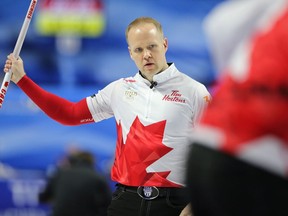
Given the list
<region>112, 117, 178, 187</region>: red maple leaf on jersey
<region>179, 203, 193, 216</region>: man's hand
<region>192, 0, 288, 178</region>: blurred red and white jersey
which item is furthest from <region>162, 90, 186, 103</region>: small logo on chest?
<region>192, 0, 288, 178</region>: blurred red and white jersey

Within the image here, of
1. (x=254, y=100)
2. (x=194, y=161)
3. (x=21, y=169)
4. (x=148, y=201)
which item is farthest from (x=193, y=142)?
(x=21, y=169)

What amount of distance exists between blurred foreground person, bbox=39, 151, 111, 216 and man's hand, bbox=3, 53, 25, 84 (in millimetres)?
2599

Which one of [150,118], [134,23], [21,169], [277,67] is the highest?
[134,23]

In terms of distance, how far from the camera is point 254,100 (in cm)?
164

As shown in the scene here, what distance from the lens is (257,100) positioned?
1631 mm

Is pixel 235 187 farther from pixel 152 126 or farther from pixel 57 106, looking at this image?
pixel 57 106

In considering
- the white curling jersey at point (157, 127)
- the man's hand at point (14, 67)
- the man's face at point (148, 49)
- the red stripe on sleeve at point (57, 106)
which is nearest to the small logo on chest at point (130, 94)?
the white curling jersey at point (157, 127)

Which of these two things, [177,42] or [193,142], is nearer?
[193,142]

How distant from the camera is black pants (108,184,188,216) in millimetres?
3758

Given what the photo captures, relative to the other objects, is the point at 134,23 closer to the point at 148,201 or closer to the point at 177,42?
the point at 148,201

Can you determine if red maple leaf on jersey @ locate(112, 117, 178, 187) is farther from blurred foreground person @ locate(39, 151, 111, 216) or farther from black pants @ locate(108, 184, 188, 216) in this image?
blurred foreground person @ locate(39, 151, 111, 216)

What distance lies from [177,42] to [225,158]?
8.35 metres

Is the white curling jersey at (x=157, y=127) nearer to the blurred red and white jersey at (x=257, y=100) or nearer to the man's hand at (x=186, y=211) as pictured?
the man's hand at (x=186, y=211)

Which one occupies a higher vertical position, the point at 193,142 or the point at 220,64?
the point at 220,64
